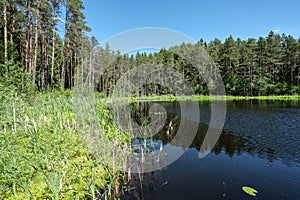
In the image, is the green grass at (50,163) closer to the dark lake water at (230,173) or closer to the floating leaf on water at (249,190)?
the dark lake water at (230,173)

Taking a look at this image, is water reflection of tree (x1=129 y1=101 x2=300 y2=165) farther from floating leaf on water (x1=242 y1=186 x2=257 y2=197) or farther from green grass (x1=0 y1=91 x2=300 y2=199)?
green grass (x1=0 y1=91 x2=300 y2=199)

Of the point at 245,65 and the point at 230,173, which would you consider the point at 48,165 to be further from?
the point at 245,65

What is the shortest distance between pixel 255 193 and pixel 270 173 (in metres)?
1.48

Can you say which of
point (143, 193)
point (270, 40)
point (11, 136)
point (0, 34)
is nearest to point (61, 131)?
point (11, 136)

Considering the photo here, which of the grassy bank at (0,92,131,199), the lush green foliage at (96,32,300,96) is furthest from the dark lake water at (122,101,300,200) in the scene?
the lush green foliage at (96,32,300,96)

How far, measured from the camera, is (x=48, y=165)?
3625mm

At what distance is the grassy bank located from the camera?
11.3 ft

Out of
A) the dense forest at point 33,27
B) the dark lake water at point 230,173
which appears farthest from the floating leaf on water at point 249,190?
the dense forest at point 33,27

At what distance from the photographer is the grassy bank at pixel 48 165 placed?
3430 mm

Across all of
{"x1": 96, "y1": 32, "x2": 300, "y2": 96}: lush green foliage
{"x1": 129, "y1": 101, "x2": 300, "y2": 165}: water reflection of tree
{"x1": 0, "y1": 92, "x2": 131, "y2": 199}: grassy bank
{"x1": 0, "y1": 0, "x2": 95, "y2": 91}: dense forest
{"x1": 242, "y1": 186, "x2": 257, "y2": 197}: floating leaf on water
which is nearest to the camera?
{"x1": 0, "y1": 92, "x2": 131, "y2": 199}: grassy bank

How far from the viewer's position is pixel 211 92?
41.9m

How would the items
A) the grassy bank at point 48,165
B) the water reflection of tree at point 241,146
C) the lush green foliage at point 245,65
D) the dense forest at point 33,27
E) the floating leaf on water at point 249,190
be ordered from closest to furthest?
the grassy bank at point 48,165
the floating leaf on water at point 249,190
the water reflection of tree at point 241,146
the dense forest at point 33,27
the lush green foliage at point 245,65

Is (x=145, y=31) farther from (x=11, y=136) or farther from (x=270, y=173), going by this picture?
(x=270, y=173)

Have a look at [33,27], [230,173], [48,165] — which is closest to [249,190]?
[230,173]
